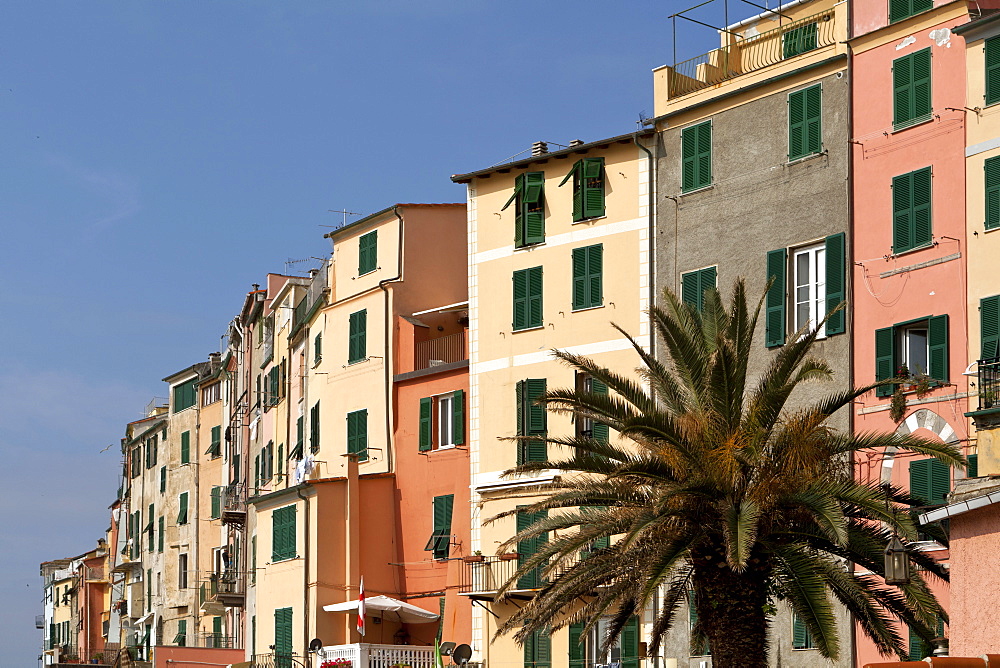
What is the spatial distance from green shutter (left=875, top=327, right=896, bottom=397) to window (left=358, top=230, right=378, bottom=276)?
1950cm

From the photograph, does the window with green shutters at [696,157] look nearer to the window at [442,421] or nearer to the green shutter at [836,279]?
the green shutter at [836,279]

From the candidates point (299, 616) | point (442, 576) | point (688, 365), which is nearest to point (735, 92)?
point (688, 365)

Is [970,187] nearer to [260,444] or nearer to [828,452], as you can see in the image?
[828,452]

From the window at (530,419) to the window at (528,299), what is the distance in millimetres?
1529

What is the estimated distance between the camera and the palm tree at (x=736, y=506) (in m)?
25.4

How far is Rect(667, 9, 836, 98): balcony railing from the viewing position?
37250 mm

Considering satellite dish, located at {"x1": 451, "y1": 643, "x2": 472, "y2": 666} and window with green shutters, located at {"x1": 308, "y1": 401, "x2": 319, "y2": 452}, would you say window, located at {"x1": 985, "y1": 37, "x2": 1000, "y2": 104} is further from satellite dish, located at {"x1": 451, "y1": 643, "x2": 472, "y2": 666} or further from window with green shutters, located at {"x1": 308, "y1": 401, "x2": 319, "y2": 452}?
window with green shutters, located at {"x1": 308, "y1": 401, "x2": 319, "y2": 452}

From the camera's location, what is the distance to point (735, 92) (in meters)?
37.9

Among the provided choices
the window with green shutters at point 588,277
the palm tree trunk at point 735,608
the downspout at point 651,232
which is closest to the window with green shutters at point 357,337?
the window with green shutters at point 588,277

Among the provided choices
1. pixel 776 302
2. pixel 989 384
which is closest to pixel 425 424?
pixel 776 302

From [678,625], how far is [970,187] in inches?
469

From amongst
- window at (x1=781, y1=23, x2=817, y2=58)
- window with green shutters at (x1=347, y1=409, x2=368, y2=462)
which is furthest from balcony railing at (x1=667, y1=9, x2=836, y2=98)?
window with green shutters at (x1=347, y1=409, x2=368, y2=462)

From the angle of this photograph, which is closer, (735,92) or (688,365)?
(688,365)

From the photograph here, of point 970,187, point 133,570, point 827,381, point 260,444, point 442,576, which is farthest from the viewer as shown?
point 133,570
